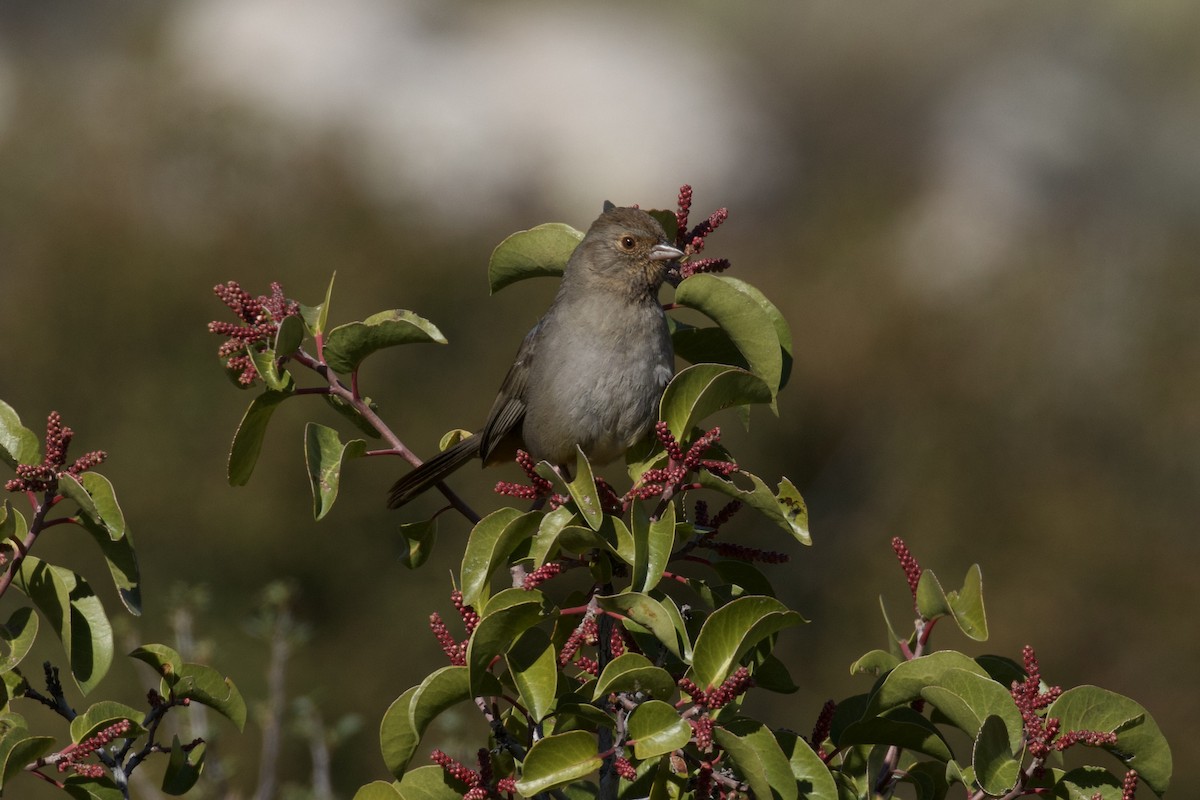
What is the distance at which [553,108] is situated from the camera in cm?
3191

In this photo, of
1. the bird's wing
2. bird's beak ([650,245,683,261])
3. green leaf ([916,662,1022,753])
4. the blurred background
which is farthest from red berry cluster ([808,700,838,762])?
the blurred background

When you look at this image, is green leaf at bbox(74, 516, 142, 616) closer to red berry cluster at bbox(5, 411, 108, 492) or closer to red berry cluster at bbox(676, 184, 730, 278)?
red berry cluster at bbox(5, 411, 108, 492)

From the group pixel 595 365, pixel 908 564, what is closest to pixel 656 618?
pixel 908 564

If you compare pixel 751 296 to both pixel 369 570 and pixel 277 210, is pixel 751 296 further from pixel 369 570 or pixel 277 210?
pixel 277 210

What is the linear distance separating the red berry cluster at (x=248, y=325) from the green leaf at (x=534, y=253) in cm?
62

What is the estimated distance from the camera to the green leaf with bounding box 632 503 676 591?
2.76 metres

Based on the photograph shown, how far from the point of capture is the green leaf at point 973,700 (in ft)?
8.56

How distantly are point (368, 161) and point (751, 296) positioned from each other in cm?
1755

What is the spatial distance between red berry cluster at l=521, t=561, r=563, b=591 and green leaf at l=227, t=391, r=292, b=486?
32.1 inches

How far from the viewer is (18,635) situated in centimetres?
303

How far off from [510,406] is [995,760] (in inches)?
104

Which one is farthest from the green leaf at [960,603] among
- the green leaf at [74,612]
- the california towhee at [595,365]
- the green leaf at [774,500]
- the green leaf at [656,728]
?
the green leaf at [74,612]

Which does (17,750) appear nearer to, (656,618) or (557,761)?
(557,761)

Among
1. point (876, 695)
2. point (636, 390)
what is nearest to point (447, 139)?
point (636, 390)
